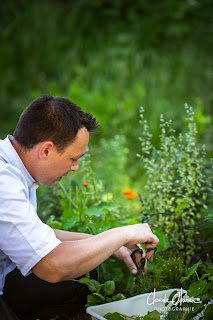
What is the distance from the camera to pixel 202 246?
2.73m

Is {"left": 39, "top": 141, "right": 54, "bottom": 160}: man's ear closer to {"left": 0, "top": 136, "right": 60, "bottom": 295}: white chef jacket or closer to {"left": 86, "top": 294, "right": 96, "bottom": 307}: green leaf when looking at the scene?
{"left": 0, "top": 136, "right": 60, "bottom": 295}: white chef jacket

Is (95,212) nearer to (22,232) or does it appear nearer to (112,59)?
(22,232)

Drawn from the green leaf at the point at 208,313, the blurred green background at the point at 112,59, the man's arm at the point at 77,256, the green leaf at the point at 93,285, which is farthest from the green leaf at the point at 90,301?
the blurred green background at the point at 112,59

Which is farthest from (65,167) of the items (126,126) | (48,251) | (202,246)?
(126,126)

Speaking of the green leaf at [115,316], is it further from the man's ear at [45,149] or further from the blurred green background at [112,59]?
the blurred green background at [112,59]

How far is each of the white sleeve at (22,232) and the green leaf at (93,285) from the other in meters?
0.51

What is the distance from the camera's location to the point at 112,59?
6.41 metres

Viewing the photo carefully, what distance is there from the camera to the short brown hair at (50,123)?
75.4 inches

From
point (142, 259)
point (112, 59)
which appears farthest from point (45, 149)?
point (112, 59)

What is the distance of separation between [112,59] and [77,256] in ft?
16.1

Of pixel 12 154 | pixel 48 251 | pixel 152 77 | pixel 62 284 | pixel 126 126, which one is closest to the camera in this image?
pixel 48 251

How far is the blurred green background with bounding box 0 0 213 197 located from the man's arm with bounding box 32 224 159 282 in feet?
10.8

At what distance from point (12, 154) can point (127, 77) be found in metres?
4.31

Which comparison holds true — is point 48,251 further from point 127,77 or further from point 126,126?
point 127,77
